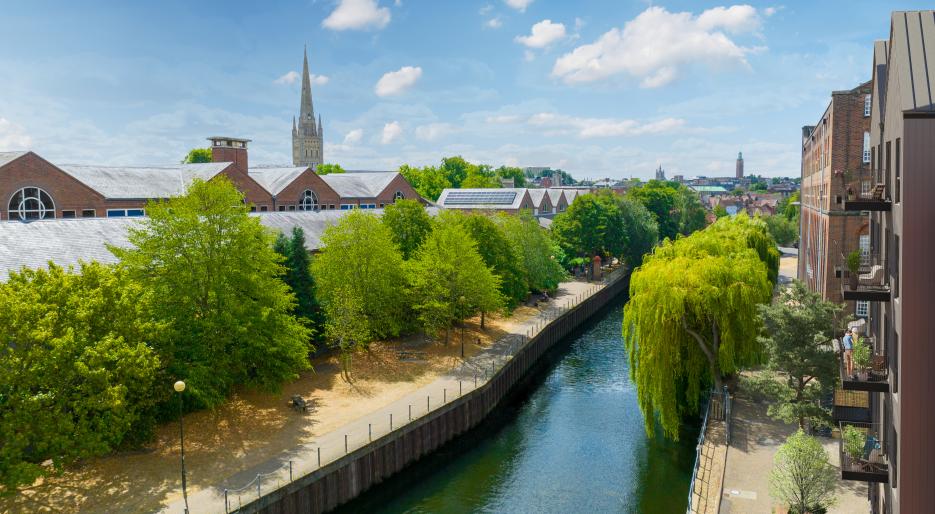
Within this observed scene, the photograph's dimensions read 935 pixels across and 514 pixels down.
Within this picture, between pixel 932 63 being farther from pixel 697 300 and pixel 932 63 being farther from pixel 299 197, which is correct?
pixel 299 197

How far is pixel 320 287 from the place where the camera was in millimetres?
40875

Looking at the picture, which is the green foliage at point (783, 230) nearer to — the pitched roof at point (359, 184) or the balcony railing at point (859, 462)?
the pitched roof at point (359, 184)

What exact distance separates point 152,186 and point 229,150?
50.4 ft

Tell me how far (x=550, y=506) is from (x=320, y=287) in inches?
826

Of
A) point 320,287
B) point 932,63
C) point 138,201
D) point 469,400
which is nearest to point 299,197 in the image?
point 138,201

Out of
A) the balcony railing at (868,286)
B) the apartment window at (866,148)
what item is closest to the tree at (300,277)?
the balcony railing at (868,286)

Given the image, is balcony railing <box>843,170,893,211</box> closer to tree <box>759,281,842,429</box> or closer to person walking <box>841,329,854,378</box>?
person walking <box>841,329,854,378</box>

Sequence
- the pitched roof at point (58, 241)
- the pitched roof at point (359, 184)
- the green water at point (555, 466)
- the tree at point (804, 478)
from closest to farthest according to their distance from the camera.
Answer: the tree at point (804, 478)
the green water at point (555, 466)
the pitched roof at point (58, 241)
the pitched roof at point (359, 184)

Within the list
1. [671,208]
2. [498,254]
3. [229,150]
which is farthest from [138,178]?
[671,208]

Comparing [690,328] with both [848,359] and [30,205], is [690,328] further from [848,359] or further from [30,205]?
[30,205]

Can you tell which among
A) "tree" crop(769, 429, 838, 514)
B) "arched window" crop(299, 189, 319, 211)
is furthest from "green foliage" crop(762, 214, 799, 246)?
"tree" crop(769, 429, 838, 514)

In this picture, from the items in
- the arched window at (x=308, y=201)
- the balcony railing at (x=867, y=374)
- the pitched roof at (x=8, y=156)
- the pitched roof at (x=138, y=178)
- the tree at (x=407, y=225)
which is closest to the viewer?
the balcony railing at (x=867, y=374)

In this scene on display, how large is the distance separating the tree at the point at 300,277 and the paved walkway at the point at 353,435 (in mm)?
9608

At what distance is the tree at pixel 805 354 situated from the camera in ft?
85.7
